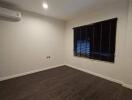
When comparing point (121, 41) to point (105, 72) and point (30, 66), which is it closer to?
point (105, 72)

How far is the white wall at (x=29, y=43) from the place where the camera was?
272 centimetres

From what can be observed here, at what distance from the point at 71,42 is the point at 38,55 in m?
1.70

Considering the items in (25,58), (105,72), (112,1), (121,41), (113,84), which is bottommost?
(113,84)

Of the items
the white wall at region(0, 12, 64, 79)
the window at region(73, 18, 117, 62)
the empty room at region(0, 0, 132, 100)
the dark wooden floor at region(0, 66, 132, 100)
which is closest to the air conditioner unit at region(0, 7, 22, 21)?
the empty room at region(0, 0, 132, 100)

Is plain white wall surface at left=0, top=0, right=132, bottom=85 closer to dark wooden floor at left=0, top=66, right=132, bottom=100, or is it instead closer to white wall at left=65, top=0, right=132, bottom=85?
white wall at left=65, top=0, right=132, bottom=85

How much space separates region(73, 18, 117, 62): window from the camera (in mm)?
2654

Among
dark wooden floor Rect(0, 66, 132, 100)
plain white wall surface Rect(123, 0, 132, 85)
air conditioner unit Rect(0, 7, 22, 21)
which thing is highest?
air conditioner unit Rect(0, 7, 22, 21)

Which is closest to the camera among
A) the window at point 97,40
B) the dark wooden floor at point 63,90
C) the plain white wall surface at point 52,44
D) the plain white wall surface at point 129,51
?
the dark wooden floor at point 63,90

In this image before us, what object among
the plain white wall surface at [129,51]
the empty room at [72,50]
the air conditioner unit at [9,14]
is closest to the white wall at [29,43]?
the empty room at [72,50]

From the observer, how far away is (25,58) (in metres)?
3.14

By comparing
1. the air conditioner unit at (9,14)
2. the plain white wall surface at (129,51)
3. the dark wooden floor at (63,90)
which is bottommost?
the dark wooden floor at (63,90)

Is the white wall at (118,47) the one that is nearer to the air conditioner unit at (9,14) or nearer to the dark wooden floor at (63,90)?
the dark wooden floor at (63,90)

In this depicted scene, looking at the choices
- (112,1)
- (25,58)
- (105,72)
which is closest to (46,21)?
(25,58)

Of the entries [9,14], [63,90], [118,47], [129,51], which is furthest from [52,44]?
[129,51]
